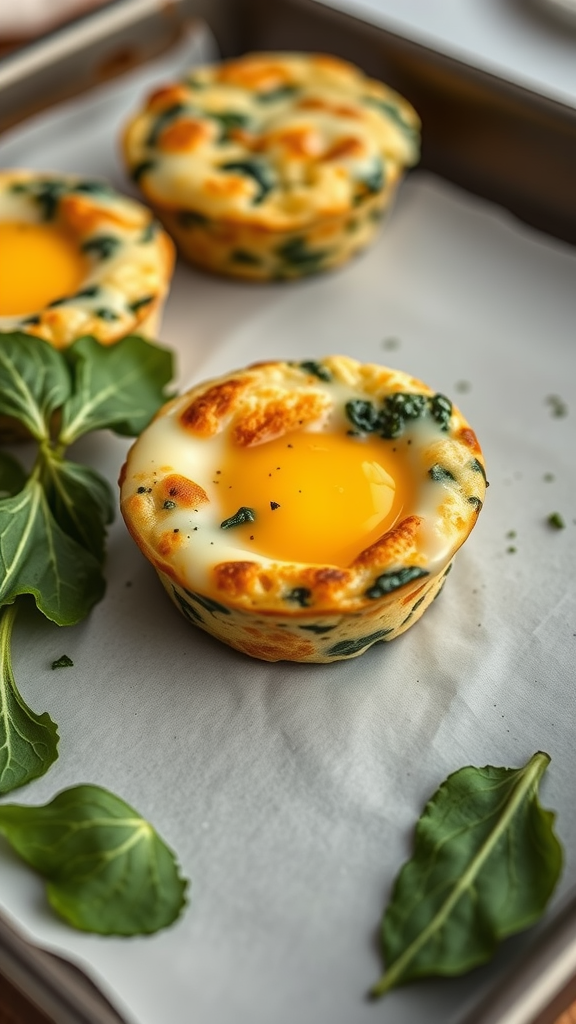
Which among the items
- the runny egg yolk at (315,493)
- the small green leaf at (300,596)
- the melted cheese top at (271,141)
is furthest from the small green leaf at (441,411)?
the melted cheese top at (271,141)

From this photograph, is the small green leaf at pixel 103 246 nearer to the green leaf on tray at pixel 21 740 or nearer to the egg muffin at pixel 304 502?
the egg muffin at pixel 304 502

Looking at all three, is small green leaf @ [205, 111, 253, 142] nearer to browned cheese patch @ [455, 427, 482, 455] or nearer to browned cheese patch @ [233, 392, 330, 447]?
browned cheese patch @ [233, 392, 330, 447]

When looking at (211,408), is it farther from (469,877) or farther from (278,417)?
(469,877)

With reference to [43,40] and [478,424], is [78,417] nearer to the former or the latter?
[478,424]

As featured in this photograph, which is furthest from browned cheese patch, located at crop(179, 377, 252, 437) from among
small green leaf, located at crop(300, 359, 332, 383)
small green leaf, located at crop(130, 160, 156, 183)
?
small green leaf, located at crop(130, 160, 156, 183)

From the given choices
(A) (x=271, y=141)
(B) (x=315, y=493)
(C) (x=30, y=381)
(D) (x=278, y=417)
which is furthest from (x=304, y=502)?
(A) (x=271, y=141)
